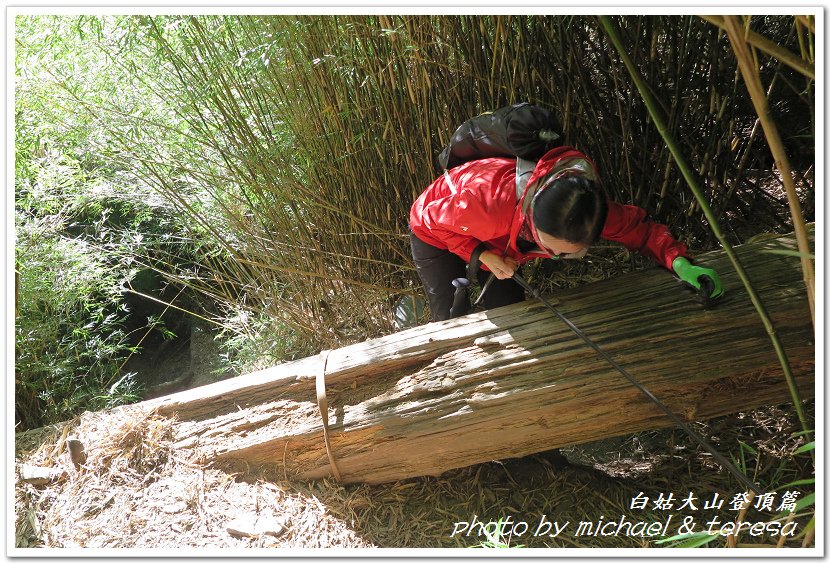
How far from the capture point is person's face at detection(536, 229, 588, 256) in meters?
1.45

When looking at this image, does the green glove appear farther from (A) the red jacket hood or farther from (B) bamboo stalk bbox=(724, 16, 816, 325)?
(B) bamboo stalk bbox=(724, 16, 816, 325)

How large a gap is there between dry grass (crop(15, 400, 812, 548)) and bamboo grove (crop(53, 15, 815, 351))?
86 centimetres

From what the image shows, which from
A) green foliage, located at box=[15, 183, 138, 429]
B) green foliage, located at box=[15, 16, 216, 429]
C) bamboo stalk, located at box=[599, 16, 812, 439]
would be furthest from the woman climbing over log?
green foliage, located at box=[15, 183, 138, 429]

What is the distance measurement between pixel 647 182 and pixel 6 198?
199 cm

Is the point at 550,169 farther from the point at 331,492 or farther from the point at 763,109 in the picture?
the point at 331,492

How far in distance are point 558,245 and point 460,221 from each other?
34 centimetres

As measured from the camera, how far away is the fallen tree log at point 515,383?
1.53 meters

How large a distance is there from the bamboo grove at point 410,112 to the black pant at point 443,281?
396 mm

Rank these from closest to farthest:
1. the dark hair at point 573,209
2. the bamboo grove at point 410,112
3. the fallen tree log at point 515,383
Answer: the dark hair at point 573,209 → the fallen tree log at point 515,383 → the bamboo grove at point 410,112

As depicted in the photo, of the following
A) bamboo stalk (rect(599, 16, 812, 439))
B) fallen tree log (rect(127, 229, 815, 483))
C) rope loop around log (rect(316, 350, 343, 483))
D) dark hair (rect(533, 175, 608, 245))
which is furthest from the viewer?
rope loop around log (rect(316, 350, 343, 483))

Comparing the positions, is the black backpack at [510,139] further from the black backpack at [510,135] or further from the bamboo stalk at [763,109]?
the bamboo stalk at [763,109]

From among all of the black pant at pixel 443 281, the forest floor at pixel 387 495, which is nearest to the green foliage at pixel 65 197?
the forest floor at pixel 387 495

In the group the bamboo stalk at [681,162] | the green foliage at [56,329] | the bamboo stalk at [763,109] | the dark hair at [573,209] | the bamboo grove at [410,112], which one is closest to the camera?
the bamboo stalk at [763,109]
